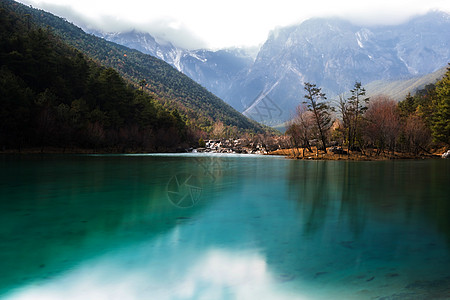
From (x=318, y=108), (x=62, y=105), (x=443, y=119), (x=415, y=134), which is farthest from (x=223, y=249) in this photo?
(x=62, y=105)

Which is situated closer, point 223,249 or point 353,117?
point 223,249

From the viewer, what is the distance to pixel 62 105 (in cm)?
7512

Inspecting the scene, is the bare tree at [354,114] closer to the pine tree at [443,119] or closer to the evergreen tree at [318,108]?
the evergreen tree at [318,108]

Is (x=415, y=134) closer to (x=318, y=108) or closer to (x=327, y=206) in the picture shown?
(x=318, y=108)

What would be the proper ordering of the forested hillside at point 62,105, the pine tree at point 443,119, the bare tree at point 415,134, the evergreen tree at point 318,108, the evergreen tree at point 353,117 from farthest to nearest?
the bare tree at point 415,134
the pine tree at point 443,119
the evergreen tree at point 353,117
the evergreen tree at point 318,108
the forested hillside at point 62,105

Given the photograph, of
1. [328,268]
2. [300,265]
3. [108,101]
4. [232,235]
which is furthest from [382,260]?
[108,101]

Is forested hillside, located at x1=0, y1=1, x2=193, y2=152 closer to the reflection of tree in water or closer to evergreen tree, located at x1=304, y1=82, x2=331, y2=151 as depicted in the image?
evergreen tree, located at x1=304, y1=82, x2=331, y2=151

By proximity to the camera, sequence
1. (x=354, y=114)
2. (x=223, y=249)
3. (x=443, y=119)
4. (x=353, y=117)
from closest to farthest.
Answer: (x=223, y=249), (x=443, y=119), (x=354, y=114), (x=353, y=117)

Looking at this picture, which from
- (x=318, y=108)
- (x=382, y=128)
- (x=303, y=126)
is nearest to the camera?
(x=382, y=128)

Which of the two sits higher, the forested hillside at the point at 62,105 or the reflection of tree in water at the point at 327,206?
the forested hillside at the point at 62,105

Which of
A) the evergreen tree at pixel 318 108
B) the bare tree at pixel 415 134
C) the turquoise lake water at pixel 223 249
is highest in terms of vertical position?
the evergreen tree at pixel 318 108

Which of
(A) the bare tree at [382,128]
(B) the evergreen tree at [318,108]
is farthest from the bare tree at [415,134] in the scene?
(B) the evergreen tree at [318,108]

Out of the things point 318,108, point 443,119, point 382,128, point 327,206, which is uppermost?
point 318,108

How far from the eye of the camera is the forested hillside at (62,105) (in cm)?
6138
